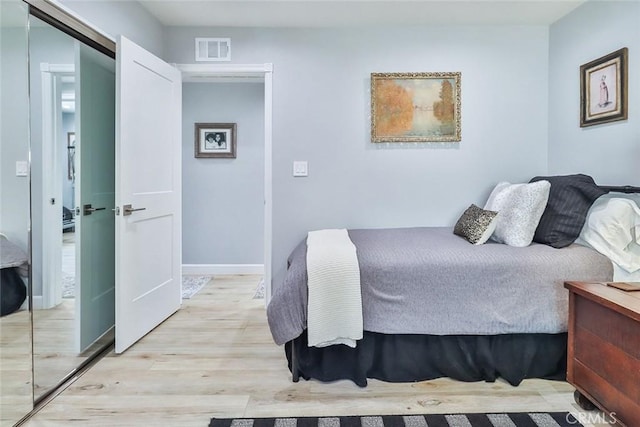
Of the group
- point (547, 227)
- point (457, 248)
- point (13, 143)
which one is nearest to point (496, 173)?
point (547, 227)

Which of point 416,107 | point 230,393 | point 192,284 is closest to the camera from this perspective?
point 230,393

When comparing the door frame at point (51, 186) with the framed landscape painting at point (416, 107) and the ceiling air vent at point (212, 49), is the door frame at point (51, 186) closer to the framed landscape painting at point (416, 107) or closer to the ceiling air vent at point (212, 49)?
the ceiling air vent at point (212, 49)

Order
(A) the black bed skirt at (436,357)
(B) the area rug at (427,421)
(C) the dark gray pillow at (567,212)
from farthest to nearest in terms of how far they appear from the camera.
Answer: (C) the dark gray pillow at (567,212)
(A) the black bed skirt at (436,357)
(B) the area rug at (427,421)

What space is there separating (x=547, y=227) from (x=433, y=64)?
1.63 metres

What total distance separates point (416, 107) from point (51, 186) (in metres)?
2.76

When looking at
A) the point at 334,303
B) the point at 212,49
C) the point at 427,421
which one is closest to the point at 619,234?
the point at 427,421

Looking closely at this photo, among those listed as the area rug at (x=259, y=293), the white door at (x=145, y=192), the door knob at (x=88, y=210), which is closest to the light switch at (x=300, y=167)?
the white door at (x=145, y=192)

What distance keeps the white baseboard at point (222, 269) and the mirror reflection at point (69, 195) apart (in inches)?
70.4

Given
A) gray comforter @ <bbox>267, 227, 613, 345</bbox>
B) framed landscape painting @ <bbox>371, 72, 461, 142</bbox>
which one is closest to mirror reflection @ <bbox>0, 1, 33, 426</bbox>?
gray comforter @ <bbox>267, 227, 613, 345</bbox>

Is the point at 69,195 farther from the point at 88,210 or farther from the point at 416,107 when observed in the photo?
the point at 416,107

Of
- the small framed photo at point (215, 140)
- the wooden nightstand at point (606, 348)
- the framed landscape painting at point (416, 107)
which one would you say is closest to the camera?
the wooden nightstand at point (606, 348)

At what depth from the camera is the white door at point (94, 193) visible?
2344 mm

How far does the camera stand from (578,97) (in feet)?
9.01

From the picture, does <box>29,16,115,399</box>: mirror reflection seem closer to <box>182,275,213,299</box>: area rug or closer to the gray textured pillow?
<box>182,275,213,299</box>: area rug
